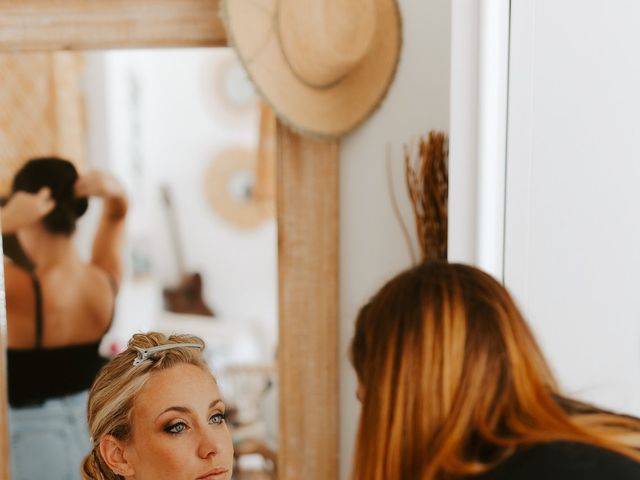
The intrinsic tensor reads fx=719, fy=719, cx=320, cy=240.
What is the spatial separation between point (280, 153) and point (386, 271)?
0.46 m

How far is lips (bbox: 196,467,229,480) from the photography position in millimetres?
1434

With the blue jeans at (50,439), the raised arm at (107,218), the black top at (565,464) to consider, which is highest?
the raised arm at (107,218)

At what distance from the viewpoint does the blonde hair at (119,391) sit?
1.45 m

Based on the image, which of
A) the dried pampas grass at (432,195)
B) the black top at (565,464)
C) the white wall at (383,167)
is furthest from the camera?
the white wall at (383,167)

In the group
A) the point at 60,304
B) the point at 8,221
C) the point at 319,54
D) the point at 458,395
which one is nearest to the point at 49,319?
the point at 60,304

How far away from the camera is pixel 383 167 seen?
2066 mm

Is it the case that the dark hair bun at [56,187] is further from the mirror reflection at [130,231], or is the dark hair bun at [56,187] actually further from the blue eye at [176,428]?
the blue eye at [176,428]

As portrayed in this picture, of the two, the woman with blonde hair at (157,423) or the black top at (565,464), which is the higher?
the black top at (565,464)

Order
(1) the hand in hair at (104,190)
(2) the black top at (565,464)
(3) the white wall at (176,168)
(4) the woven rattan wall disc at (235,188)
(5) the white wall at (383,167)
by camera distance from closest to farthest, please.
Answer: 1. (2) the black top at (565,464)
2. (5) the white wall at (383,167)
3. (1) the hand in hair at (104,190)
4. (3) the white wall at (176,168)
5. (4) the woven rattan wall disc at (235,188)

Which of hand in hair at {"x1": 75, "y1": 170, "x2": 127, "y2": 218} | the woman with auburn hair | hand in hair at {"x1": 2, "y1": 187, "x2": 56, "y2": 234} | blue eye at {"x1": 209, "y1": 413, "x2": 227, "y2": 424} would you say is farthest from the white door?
hand in hair at {"x1": 2, "y1": 187, "x2": 56, "y2": 234}

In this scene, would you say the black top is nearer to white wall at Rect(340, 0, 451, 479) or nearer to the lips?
the lips

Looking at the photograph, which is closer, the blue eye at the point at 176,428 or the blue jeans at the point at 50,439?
the blue eye at the point at 176,428

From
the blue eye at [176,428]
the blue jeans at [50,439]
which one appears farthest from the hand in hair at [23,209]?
the blue eye at [176,428]

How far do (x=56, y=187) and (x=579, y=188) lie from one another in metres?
1.57
